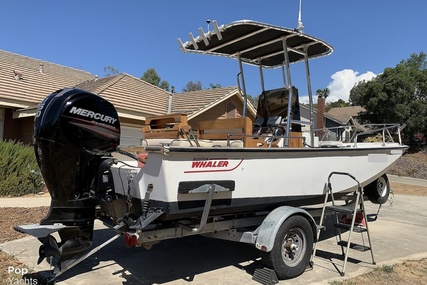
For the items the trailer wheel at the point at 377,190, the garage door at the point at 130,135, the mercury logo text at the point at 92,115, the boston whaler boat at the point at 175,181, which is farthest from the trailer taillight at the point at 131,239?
the garage door at the point at 130,135

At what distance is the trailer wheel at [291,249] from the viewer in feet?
14.6

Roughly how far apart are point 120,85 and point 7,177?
268 inches

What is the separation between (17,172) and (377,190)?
957 cm

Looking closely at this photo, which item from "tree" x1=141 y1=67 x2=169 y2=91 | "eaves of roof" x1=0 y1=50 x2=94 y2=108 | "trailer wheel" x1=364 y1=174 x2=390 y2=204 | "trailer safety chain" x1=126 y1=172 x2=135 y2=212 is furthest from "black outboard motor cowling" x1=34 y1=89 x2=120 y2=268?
"tree" x1=141 y1=67 x2=169 y2=91

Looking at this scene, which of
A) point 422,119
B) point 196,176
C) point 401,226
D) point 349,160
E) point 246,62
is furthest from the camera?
point 422,119

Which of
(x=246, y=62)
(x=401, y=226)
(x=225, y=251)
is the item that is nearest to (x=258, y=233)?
(x=225, y=251)

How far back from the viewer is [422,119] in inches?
1148

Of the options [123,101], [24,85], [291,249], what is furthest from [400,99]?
[291,249]

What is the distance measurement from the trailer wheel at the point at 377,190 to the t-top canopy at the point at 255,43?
2.85 metres

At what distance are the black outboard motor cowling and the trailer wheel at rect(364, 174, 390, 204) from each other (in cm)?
547

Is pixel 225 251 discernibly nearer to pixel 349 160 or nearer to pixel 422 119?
pixel 349 160

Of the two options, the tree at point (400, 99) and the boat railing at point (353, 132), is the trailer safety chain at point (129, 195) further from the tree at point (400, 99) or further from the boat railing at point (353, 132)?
the tree at point (400, 99)

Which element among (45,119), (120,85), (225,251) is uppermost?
(120,85)

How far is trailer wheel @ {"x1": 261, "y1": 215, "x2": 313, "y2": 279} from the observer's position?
445cm
